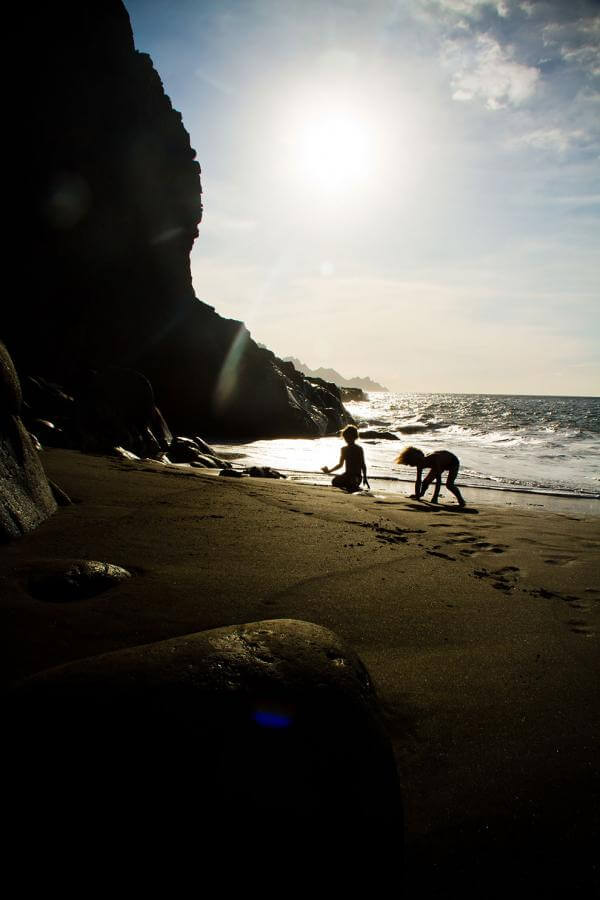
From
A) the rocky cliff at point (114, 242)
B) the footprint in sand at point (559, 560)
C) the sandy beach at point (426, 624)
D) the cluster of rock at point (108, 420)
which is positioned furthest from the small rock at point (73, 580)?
the rocky cliff at point (114, 242)

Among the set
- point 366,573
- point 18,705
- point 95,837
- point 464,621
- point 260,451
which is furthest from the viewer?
point 260,451

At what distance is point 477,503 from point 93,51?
23.9m

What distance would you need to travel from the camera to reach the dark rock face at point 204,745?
2.88 ft

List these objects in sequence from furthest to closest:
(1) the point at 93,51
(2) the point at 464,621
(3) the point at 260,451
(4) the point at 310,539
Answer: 1. (1) the point at 93,51
2. (3) the point at 260,451
3. (4) the point at 310,539
4. (2) the point at 464,621

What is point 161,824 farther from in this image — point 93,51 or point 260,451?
point 93,51

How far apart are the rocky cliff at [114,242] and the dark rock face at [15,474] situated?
1641 centimetres

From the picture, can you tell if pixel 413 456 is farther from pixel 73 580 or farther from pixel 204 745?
pixel 204 745

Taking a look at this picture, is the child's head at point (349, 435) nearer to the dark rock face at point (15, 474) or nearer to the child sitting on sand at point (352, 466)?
the child sitting on sand at point (352, 466)

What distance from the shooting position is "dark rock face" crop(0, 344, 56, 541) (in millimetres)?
2623

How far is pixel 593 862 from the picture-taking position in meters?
1.07

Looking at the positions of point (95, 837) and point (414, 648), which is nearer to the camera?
point (95, 837)

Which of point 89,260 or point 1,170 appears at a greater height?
point 1,170

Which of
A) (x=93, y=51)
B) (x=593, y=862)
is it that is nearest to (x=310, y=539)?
(x=593, y=862)

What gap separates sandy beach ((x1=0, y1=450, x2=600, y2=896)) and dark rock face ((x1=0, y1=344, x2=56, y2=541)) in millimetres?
114
